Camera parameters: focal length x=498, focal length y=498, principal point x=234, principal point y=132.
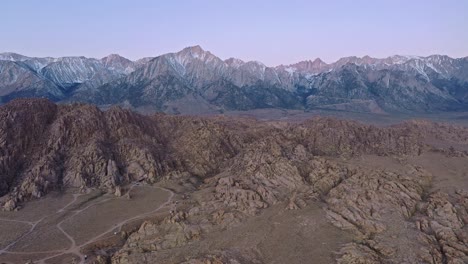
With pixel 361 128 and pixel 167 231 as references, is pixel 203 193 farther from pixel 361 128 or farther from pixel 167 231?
pixel 361 128

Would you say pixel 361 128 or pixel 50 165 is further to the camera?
pixel 361 128

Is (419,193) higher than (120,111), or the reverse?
(120,111)

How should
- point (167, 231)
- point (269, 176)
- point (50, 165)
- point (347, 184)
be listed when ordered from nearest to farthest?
point (167, 231) → point (347, 184) → point (269, 176) → point (50, 165)

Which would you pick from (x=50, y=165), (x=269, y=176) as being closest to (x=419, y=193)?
(x=269, y=176)

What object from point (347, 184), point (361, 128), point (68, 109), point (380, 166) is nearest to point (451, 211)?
point (347, 184)

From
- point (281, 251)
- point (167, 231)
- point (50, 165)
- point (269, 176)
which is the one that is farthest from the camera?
point (50, 165)

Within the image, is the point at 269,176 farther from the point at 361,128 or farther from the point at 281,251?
the point at 361,128
